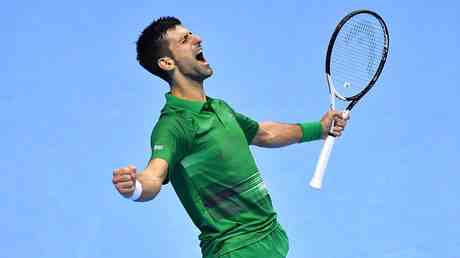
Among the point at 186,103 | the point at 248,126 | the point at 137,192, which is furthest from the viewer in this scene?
the point at 248,126

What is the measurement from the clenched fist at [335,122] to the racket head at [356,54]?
134mm

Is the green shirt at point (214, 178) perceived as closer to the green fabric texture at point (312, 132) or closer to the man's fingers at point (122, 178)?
the man's fingers at point (122, 178)

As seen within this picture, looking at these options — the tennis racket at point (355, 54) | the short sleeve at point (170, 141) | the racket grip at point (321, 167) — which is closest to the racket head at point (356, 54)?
the tennis racket at point (355, 54)

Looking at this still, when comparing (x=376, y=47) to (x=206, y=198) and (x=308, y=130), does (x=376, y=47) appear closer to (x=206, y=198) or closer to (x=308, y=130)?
(x=308, y=130)

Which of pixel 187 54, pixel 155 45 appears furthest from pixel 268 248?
pixel 155 45

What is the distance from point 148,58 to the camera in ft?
17.1

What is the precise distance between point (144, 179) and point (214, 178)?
520 mm

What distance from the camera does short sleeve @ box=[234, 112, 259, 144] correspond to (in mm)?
5301

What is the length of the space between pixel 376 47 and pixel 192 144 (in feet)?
4.89

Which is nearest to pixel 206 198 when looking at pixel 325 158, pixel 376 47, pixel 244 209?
pixel 244 209

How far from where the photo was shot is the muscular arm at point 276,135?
5.49m

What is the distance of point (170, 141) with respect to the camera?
15.6 feet

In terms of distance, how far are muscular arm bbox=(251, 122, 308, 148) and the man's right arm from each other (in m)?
0.94

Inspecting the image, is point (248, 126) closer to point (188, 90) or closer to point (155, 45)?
point (188, 90)
